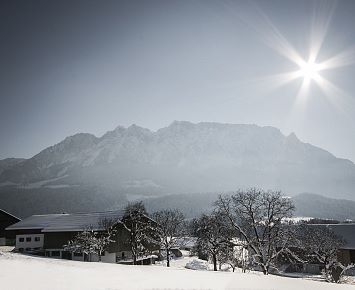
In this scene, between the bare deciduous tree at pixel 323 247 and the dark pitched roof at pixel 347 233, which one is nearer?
the bare deciduous tree at pixel 323 247

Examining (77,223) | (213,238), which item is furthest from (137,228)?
(77,223)

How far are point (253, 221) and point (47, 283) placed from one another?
67.0 feet

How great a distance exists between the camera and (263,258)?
26.3 metres

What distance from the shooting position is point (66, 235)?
5728 cm

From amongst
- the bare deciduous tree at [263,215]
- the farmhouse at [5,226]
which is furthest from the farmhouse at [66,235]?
the bare deciduous tree at [263,215]

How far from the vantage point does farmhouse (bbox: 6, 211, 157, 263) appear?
5091 centimetres

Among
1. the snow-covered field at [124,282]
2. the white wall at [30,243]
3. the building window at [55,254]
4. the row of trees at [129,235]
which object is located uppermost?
the snow-covered field at [124,282]

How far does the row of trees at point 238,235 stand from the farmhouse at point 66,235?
1460 mm

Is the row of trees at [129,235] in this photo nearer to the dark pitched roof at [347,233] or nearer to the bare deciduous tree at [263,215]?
the bare deciduous tree at [263,215]

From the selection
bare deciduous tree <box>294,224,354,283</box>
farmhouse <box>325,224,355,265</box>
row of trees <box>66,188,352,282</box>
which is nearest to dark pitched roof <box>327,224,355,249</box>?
farmhouse <box>325,224,355,265</box>

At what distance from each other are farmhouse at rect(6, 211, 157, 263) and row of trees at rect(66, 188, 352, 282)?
1.46 m

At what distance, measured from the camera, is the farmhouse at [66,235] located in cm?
5091

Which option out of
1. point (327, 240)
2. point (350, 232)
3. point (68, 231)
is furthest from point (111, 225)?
point (350, 232)

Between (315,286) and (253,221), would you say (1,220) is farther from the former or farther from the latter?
(315,286)
